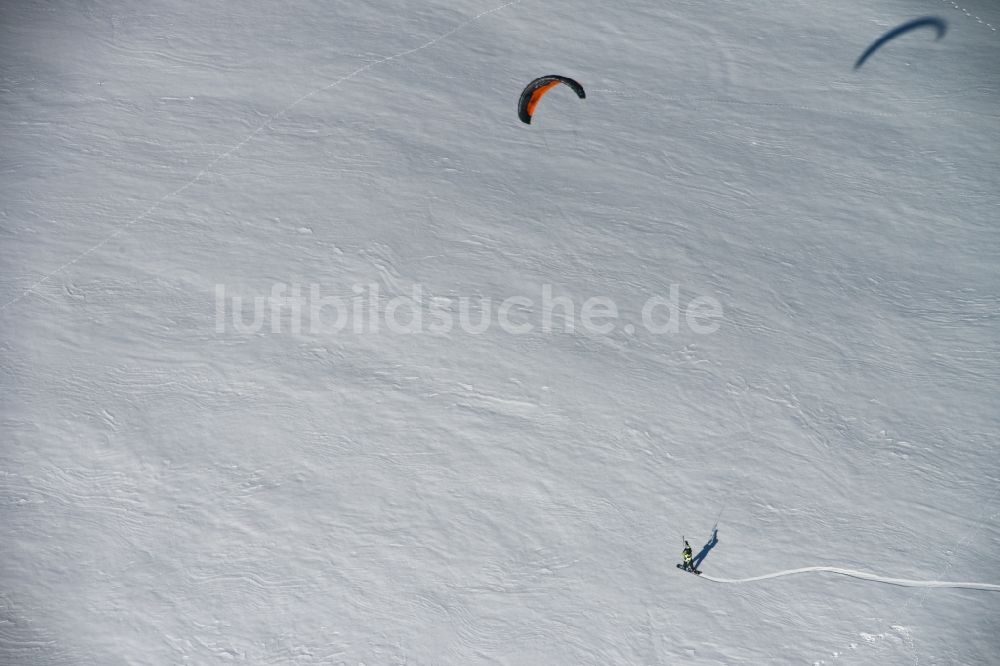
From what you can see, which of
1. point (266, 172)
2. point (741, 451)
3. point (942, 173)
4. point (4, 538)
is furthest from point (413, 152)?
point (942, 173)

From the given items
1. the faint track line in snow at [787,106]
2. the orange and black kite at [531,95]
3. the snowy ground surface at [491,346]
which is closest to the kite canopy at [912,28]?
the snowy ground surface at [491,346]

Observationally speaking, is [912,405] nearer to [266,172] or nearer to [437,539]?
[437,539]

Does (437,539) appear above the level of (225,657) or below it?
above

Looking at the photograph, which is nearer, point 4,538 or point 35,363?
point 4,538

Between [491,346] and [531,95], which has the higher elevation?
[531,95]

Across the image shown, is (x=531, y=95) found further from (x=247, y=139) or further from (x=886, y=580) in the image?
(x=886, y=580)

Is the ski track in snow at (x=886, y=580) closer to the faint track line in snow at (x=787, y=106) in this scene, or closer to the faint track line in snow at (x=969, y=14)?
the faint track line in snow at (x=787, y=106)

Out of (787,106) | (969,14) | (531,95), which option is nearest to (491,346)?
(531,95)
